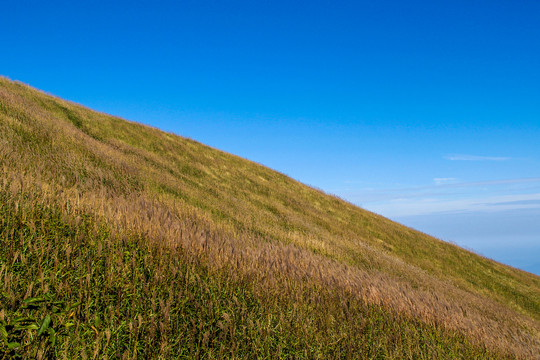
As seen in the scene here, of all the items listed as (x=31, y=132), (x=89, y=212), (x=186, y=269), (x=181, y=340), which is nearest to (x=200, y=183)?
(x=31, y=132)

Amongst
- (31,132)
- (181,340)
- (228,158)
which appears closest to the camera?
(181,340)

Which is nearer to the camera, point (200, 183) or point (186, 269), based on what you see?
point (186, 269)

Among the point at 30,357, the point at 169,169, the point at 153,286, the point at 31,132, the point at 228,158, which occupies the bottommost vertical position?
the point at 30,357

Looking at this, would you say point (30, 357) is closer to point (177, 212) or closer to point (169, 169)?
point (177, 212)

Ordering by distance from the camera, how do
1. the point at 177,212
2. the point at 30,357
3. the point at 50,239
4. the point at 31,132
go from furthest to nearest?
the point at 31,132
the point at 177,212
the point at 50,239
the point at 30,357

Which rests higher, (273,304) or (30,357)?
(273,304)

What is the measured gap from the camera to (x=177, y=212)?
7062 millimetres

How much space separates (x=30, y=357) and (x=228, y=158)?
2296cm

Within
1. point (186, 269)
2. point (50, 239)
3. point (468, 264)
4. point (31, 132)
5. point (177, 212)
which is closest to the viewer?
point (50, 239)

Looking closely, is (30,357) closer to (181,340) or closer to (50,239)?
(181,340)

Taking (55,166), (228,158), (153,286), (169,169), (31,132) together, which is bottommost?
(153,286)

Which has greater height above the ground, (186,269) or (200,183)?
(200,183)

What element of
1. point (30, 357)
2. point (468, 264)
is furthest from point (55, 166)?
point (468, 264)

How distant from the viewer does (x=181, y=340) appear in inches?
105
